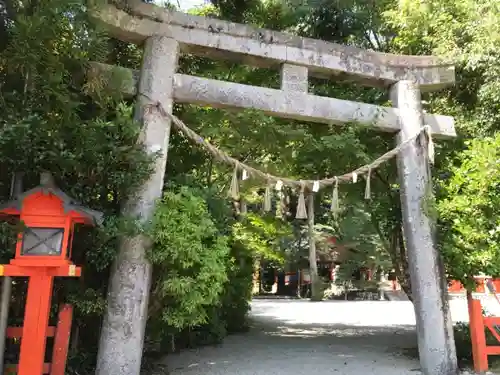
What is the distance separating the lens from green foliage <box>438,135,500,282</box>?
5.75 meters

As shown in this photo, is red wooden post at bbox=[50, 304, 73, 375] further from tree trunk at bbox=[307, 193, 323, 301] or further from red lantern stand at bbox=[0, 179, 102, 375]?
tree trunk at bbox=[307, 193, 323, 301]

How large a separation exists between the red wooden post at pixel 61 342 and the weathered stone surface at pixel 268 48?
3.30 meters

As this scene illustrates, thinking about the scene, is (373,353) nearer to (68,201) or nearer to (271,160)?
(271,160)

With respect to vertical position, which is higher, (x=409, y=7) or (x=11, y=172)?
(x=409, y=7)

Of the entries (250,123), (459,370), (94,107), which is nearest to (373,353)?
(459,370)

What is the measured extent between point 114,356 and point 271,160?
14.8 ft

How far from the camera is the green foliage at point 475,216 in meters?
5.75

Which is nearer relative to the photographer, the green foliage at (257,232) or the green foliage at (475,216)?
the green foliage at (475,216)

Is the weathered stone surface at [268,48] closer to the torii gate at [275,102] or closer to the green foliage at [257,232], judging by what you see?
the torii gate at [275,102]

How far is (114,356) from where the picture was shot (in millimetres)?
4578

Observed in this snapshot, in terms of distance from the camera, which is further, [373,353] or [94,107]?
[373,353]

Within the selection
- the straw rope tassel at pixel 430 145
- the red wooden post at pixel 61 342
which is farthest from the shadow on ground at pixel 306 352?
the straw rope tassel at pixel 430 145

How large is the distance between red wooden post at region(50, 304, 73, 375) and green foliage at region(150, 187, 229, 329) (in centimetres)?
99

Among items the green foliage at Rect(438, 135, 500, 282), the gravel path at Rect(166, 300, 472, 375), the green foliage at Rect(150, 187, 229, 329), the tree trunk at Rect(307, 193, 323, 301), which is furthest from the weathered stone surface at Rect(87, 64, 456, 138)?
the tree trunk at Rect(307, 193, 323, 301)
